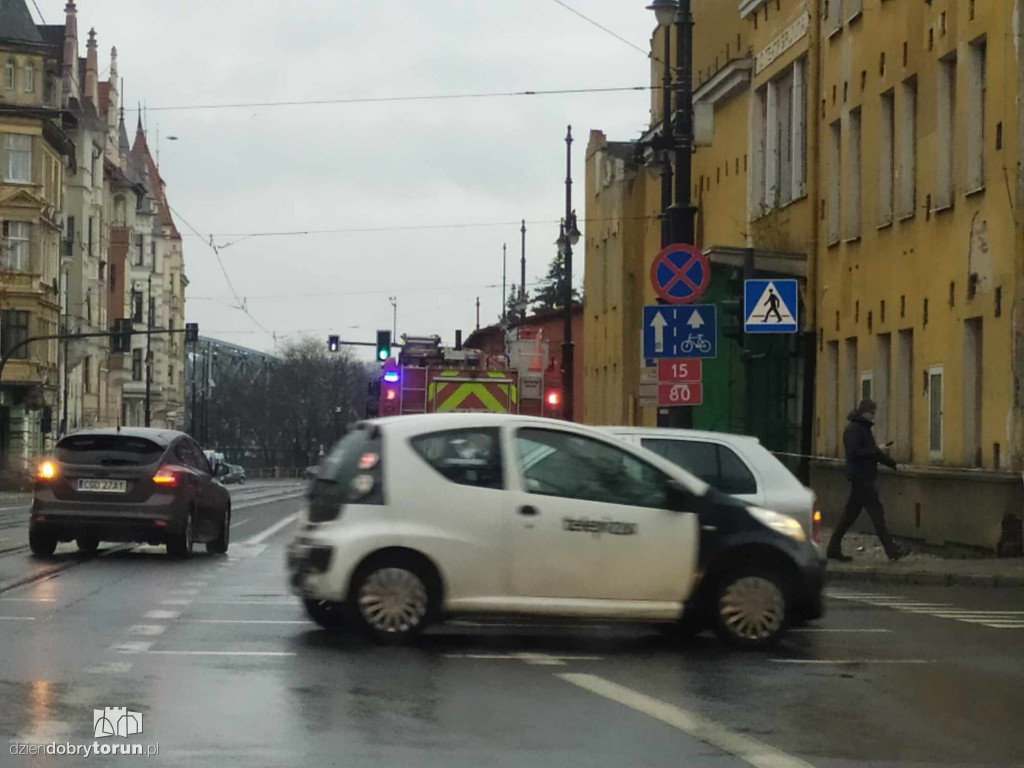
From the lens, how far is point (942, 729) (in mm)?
10359

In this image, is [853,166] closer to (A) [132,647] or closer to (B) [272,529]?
(B) [272,529]

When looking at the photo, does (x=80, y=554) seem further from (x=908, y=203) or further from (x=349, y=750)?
(x=349, y=750)

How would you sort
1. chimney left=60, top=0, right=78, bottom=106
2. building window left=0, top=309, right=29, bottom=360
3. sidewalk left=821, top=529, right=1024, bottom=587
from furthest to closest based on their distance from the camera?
chimney left=60, top=0, right=78, bottom=106, building window left=0, top=309, right=29, bottom=360, sidewalk left=821, top=529, right=1024, bottom=587

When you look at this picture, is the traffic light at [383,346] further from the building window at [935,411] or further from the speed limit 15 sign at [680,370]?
the speed limit 15 sign at [680,370]

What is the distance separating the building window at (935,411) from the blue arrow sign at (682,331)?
5.34 metres

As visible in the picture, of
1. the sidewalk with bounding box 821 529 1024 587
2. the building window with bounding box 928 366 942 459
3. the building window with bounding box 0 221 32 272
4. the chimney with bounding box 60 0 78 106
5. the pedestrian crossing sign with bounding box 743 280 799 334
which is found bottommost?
the sidewalk with bounding box 821 529 1024 587

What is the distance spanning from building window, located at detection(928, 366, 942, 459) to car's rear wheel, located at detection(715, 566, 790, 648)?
14377 mm

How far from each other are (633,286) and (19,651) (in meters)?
45.2

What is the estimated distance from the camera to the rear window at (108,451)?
2333 cm

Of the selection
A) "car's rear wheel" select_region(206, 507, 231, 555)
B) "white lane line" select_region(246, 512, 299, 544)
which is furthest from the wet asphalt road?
"white lane line" select_region(246, 512, 299, 544)

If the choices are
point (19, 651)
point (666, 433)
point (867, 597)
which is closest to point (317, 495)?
point (19, 651)

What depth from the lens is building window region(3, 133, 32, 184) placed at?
79.2m

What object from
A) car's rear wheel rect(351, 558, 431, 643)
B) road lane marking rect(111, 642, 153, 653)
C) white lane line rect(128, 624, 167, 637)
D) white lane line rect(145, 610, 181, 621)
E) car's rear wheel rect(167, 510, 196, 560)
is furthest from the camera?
car's rear wheel rect(167, 510, 196, 560)

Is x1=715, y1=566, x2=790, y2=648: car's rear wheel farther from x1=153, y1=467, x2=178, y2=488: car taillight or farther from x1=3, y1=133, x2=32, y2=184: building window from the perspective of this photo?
x1=3, y1=133, x2=32, y2=184: building window
